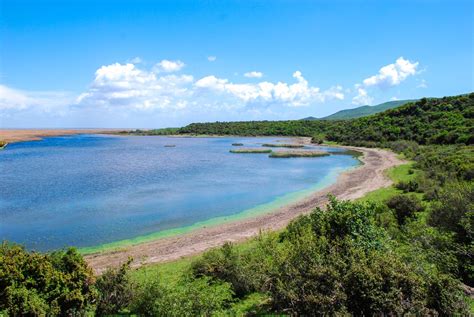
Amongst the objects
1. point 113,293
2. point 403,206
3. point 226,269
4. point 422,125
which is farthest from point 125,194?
point 422,125

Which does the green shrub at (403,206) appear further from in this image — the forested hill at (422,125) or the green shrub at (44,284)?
the forested hill at (422,125)

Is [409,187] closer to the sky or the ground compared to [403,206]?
closer to the ground

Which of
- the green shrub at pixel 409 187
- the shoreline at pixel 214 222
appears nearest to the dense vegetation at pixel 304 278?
the shoreline at pixel 214 222

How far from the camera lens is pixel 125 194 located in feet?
141

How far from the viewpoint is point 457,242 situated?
15.7 meters

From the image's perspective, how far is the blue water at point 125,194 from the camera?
2931cm

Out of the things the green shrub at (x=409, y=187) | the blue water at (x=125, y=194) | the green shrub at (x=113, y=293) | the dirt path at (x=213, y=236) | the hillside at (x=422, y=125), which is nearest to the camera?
the green shrub at (x=113, y=293)

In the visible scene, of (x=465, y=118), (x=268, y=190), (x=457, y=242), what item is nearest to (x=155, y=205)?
(x=268, y=190)

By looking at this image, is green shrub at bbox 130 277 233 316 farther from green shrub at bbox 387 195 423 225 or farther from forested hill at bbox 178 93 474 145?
forested hill at bbox 178 93 474 145

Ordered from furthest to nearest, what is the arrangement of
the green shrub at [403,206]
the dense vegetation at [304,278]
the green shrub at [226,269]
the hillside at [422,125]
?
1. the hillside at [422,125]
2. the green shrub at [403,206]
3. the green shrub at [226,269]
4. the dense vegetation at [304,278]

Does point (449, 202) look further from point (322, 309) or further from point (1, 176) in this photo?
point (1, 176)

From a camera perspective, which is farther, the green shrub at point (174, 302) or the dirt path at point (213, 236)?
the dirt path at point (213, 236)

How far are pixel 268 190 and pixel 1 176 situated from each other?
43.9 meters

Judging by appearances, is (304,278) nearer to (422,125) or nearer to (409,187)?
(409,187)
